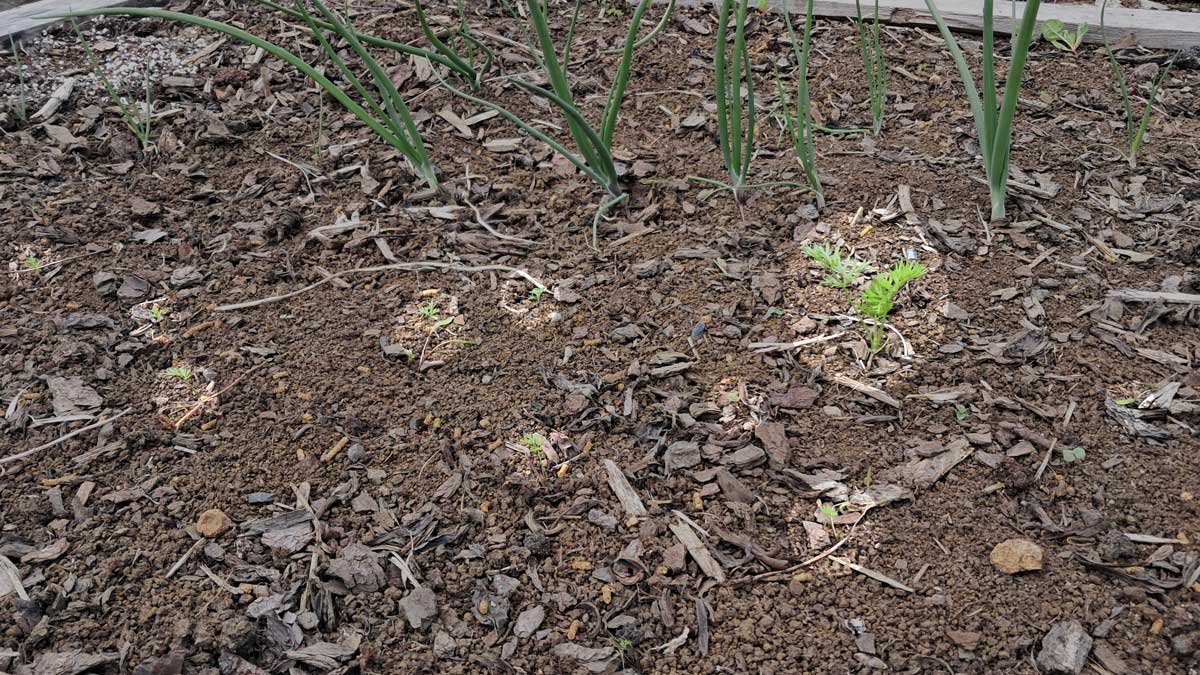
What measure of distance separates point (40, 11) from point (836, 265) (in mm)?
2729

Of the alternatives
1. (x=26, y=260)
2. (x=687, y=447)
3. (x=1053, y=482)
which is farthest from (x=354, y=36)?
(x=1053, y=482)

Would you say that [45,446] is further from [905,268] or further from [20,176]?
[905,268]

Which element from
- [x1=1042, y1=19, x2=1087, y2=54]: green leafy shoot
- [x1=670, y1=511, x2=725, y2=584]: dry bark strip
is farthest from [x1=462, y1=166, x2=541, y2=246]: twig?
[x1=1042, y1=19, x2=1087, y2=54]: green leafy shoot

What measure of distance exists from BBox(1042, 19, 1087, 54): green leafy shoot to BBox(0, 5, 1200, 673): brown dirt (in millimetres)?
55

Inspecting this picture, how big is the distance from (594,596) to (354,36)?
53.3 inches

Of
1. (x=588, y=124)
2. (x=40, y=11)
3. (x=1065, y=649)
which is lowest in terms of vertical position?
(x=1065, y=649)

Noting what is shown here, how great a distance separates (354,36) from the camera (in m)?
2.05

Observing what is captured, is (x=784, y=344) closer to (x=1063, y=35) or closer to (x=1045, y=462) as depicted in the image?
(x=1045, y=462)

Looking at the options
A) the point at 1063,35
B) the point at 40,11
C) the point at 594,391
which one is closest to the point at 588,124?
the point at 594,391

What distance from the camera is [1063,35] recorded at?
2.58m

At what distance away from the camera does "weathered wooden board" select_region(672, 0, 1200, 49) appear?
257 cm

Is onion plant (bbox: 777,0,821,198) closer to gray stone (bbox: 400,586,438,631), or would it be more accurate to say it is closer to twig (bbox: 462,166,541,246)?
twig (bbox: 462,166,541,246)

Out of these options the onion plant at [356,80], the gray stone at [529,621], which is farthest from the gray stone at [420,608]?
the onion plant at [356,80]

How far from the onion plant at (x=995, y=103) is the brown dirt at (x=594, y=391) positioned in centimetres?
10
